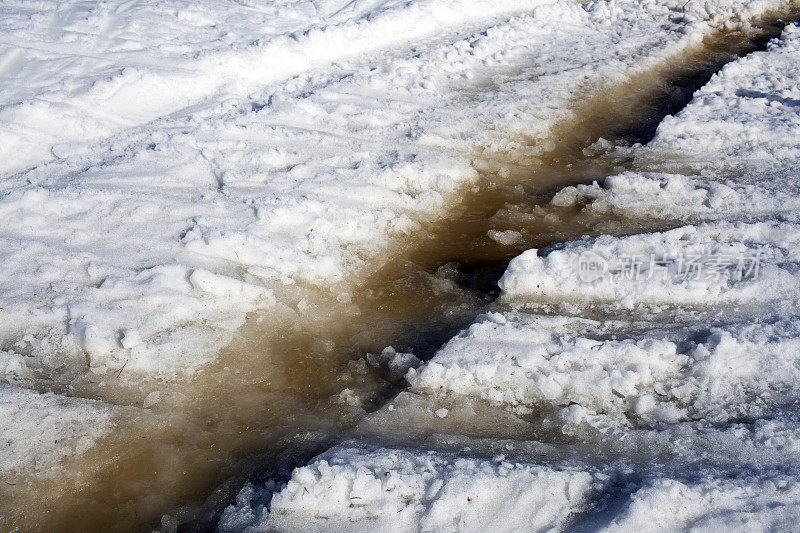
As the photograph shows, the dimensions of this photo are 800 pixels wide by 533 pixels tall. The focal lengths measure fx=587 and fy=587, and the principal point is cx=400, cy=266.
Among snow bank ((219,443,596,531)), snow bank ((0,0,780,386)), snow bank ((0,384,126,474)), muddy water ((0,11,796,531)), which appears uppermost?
snow bank ((0,0,780,386))

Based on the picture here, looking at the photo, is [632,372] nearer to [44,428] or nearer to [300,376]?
[300,376]

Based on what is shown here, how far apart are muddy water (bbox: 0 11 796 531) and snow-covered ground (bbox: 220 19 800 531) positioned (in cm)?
30

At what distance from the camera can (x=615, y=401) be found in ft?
11.6

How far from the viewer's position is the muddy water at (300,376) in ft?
10.7

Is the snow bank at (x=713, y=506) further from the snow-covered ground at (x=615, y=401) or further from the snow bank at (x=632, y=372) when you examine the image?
the snow bank at (x=632, y=372)

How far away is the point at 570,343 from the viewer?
3842 mm

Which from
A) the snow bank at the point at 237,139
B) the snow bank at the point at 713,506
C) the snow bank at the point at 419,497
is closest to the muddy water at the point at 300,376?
the snow bank at the point at 237,139

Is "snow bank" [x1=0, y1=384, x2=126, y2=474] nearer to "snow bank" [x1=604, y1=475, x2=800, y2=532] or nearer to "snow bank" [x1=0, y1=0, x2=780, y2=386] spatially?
"snow bank" [x1=0, y1=0, x2=780, y2=386]

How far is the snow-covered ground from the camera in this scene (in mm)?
2861

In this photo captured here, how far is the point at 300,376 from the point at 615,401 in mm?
2030

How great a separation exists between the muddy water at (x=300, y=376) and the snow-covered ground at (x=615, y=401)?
0.30m

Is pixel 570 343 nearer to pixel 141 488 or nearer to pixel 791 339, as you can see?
pixel 791 339

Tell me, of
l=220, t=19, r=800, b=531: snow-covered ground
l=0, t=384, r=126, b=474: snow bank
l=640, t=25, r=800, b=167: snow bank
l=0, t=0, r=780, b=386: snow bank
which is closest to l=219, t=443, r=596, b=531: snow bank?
l=220, t=19, r=800, b=531: snow-covered ground

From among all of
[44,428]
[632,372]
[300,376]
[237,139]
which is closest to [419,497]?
[300,376]
